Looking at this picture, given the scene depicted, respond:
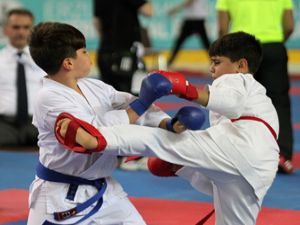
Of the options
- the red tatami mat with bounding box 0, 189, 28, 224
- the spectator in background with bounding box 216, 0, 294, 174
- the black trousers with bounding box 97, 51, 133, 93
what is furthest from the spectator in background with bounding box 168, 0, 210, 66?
the red tatami mat with bounding box 0, 189, 28, 224

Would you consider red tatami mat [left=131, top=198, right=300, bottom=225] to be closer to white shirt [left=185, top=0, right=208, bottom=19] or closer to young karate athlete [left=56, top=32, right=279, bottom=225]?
Result: young karate athlete [left=56, top=32, right=279, bottom=225]

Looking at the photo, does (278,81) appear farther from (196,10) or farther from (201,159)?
(196,10)

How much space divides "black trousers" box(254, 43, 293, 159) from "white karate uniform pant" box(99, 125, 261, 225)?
316 centimetres

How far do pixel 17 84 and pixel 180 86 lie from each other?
202 inches

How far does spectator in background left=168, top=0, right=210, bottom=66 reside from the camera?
53.7ft

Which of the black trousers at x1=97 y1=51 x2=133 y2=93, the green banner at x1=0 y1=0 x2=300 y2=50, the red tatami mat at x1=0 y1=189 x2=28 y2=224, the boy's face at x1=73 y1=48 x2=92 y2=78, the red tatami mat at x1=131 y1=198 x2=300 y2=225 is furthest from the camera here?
the green banner at x1=0 y1=0 x2=300 y2=50

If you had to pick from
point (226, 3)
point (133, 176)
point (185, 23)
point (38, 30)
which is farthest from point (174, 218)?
point (185, 23)

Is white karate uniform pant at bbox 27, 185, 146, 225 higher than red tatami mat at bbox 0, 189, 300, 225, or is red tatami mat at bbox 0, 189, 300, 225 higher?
white karate uniform pant at bbox 27, 185, 146, 225

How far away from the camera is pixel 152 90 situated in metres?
3.76

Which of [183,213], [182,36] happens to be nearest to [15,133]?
[183,213]

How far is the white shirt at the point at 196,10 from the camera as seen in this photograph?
16359mm

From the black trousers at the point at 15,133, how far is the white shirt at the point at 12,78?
0.12m

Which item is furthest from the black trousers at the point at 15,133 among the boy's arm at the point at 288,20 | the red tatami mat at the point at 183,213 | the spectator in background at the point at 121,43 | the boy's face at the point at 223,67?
the boy's face at the point at 223,67

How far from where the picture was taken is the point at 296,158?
8.28 m
